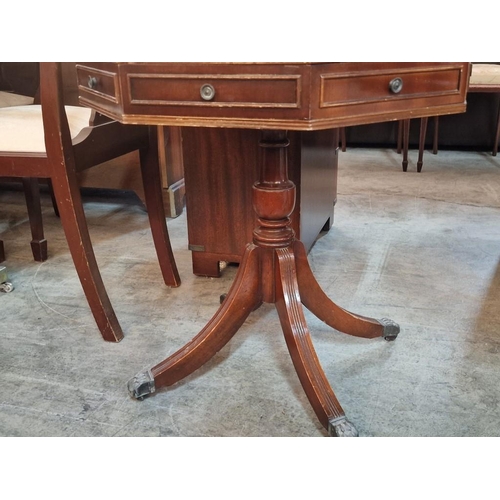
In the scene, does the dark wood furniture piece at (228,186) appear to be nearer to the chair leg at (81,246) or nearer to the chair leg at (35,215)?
the chair leg at (81,246)

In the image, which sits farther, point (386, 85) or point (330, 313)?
point (330, 313)

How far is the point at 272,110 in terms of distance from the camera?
0.89 m

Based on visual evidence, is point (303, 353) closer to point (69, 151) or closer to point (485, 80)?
point (69, 151)

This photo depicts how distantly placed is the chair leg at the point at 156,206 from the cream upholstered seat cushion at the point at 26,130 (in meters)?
0.20

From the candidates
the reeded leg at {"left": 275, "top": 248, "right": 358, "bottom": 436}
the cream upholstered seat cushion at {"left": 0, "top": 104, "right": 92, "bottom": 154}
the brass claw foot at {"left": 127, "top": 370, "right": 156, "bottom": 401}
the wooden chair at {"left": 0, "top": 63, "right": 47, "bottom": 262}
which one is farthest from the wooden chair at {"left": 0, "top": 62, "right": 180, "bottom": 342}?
the reeded leg at {"left": 275, "top": 248, "right": 358, "bottom": 436}

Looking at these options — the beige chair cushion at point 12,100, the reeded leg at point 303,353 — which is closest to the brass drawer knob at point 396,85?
the reeded leg at point 303,353

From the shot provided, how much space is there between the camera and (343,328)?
1398 millimetres

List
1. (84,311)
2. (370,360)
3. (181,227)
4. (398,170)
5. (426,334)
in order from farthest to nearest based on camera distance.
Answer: (398,170) → (181,227) → (84,311) → (426,334) → (370,360)

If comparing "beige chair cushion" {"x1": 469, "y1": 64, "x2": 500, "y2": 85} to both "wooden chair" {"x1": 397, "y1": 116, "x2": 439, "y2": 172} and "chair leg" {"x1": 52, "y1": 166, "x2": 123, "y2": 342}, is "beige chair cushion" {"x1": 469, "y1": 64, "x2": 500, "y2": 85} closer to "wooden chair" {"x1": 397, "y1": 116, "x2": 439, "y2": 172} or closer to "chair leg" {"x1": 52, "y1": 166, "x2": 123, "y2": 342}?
"wooden chair" {"x1": 397, "y1": 116, "x2": 439, "y2": 172}

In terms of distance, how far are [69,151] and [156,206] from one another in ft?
1.37

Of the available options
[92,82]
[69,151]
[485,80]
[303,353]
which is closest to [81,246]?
[69,151]
